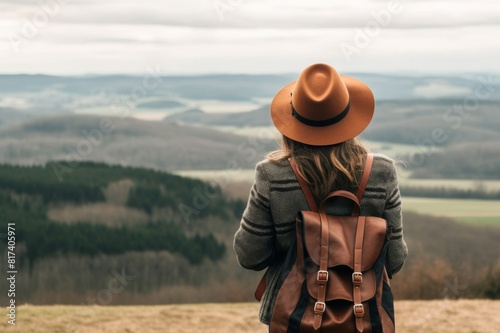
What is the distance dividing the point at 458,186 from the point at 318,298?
89.0 m

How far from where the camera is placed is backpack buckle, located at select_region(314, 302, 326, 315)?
13.2 feet

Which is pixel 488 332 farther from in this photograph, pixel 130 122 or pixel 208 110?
pixel 208 110

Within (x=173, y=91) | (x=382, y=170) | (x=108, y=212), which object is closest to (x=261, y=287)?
(x=382, y=170)

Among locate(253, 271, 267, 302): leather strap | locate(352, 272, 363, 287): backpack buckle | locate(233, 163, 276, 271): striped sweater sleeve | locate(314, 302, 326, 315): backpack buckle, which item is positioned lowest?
locate(314, 302, 326, 315): backpack buckle

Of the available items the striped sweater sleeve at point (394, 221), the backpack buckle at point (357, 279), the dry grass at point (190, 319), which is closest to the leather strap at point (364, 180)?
the striped sweater sleeve at point (394, 221)

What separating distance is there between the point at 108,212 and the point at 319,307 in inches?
2448

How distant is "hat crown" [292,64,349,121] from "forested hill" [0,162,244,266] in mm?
52366

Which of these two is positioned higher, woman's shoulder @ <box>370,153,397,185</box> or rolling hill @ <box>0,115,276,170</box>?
rolling hill @ <box>0,115,276,170</box>

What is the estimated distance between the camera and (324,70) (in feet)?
14.4

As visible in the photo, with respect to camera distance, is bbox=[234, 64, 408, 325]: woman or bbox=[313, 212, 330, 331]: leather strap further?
bbox=[234, 64, 408, 325]: woman

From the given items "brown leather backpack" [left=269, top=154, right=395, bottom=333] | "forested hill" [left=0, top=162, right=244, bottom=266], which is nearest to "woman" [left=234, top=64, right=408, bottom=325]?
"brown leather backpack" [left=269, top=154, right=395, bottom=333]

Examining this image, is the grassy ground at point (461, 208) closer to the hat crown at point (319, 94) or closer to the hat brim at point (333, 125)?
the hat brim at point (333, 125)

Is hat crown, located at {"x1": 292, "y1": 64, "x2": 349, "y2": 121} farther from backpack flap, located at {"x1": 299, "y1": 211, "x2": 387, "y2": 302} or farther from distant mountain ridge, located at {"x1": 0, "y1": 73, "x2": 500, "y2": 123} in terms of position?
distant mountain ridge, located at {"x1": 0, "y1": 73, "x2": 500, "y2": 123}

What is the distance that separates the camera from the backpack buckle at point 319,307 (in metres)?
4.03
